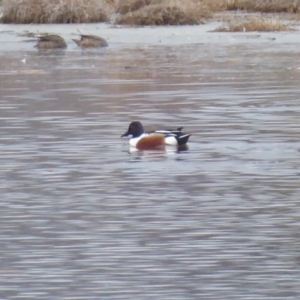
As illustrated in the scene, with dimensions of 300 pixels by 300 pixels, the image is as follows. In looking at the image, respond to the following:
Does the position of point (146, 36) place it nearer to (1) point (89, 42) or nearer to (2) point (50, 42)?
(1) point (89, 42)

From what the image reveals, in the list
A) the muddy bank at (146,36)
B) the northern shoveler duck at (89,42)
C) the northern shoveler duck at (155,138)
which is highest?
the northern shoveler duck at (155,138)

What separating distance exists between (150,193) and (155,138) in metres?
2.64

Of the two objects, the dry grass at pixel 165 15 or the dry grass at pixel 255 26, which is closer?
the dry grass at pixel 255 26

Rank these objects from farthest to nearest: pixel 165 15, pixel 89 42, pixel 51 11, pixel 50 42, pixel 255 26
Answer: pixel 51 11 < pixel 165 15 < pixel 255 26 < pixel 89 42 < pixel 50 42

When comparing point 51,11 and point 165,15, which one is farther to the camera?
point 51,11

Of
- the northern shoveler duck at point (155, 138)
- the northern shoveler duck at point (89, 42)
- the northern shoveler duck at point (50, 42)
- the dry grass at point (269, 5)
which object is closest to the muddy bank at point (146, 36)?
the northern shoveler duck at point (89, 42)

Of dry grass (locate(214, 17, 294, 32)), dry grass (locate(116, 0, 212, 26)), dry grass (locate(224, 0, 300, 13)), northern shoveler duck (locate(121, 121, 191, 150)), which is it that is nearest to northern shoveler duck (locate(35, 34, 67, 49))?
dry grass (locate(214, 17, 294, 32))

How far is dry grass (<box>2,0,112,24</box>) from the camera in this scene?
116ft

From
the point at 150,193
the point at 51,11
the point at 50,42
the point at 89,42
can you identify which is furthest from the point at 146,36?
the point at 150,193

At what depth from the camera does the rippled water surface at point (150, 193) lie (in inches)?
290

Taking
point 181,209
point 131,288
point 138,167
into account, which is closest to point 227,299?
point 131,288

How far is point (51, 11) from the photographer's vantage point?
35469mm

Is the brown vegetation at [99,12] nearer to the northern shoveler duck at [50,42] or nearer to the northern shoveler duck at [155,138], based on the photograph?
the northern shoveler duck at [50,42]

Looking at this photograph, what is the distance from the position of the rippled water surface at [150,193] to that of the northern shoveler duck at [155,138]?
0.55 feet
